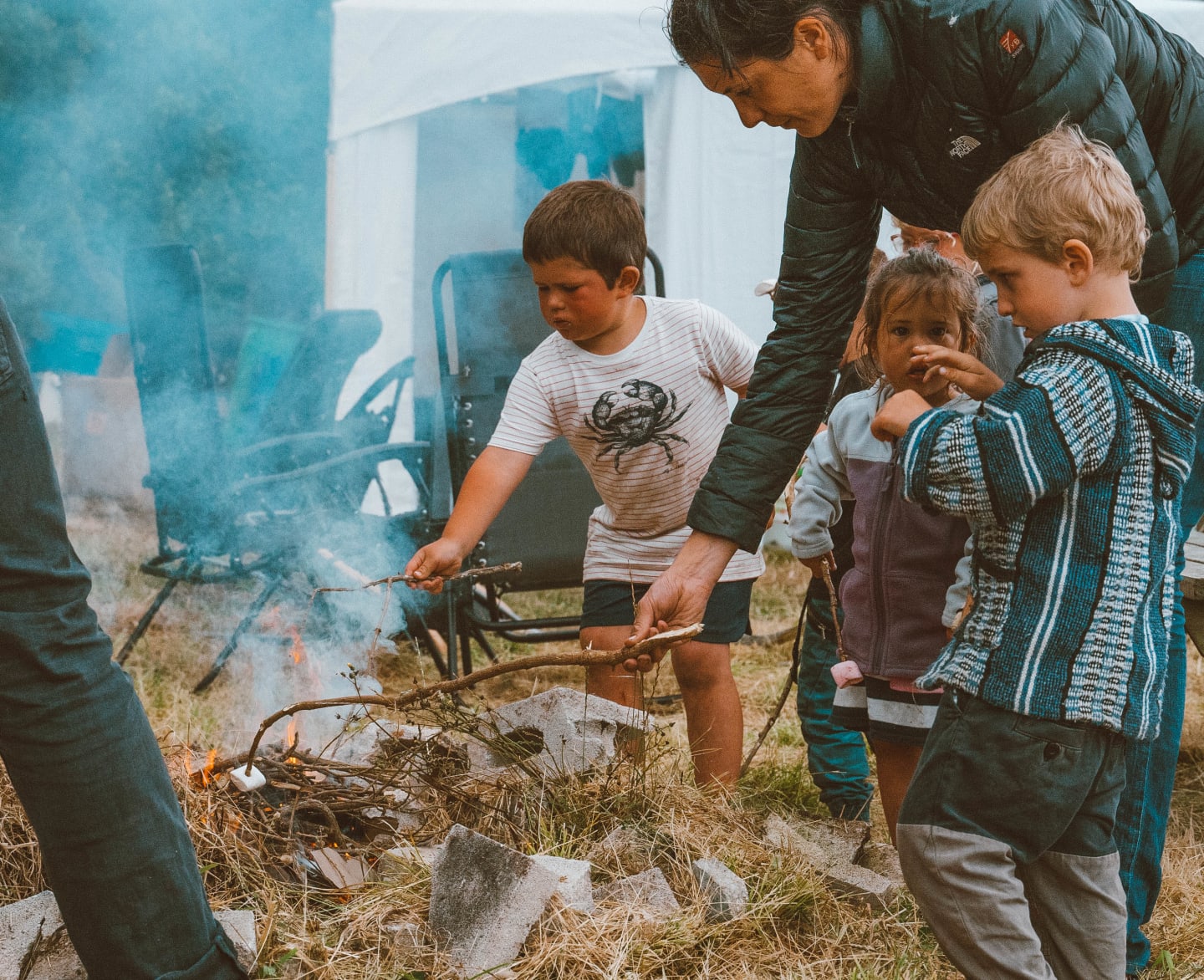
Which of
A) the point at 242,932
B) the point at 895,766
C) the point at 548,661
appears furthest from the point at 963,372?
the point at 242,932

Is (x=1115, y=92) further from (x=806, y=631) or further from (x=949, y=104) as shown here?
(x=806, y=631)

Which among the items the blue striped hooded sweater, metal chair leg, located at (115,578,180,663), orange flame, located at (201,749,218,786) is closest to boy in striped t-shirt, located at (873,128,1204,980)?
the blue striped hooded sweater

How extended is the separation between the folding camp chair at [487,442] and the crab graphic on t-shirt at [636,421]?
1284mm

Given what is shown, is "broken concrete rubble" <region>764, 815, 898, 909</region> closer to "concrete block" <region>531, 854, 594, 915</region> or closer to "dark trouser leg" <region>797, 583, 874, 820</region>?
→ "dark trouser leg" <region>797, 583, 874, 820</region>

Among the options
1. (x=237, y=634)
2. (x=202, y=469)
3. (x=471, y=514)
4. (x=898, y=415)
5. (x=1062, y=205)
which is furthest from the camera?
(x=202, y=469)

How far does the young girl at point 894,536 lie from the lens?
7.20 ft

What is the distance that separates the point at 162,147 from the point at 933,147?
22.7 ft

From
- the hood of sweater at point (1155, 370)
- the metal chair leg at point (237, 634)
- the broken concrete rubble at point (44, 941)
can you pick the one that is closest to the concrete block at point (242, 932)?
the broken concrete rubble at point (44, 941)

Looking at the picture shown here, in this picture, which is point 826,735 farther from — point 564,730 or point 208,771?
point 208,771

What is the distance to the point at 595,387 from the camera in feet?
8.94

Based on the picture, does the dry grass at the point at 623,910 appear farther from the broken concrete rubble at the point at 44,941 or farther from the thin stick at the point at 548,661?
the thin stick at the point at 548,661

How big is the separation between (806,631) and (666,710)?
1.00 meters

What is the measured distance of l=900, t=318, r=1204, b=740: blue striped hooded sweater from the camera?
1.47m

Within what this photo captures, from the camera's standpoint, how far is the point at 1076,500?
60.2 inches
